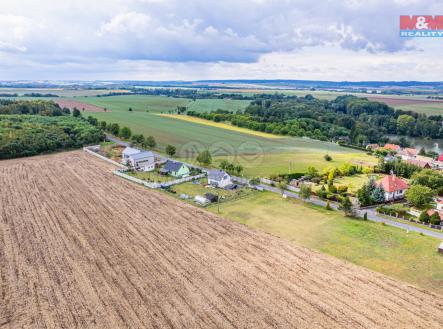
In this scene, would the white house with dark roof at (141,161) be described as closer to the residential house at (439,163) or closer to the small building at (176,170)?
the small building at (176,170)

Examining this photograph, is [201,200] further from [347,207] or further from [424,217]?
[424,217]

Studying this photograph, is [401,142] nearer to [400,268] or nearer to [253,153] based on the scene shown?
[253,153]

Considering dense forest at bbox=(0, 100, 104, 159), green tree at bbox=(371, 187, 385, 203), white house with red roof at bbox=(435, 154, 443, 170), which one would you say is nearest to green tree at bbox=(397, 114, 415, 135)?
white house with red roof at bbox=(435, 154, 443, 170)

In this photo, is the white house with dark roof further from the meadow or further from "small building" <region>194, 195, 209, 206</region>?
"small building" <region>194, 195, 209, 206</region>

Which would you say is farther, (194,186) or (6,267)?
(194,186)

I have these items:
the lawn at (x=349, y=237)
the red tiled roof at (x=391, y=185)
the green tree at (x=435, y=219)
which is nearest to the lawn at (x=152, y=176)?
the lawn at (x=349, y=237)

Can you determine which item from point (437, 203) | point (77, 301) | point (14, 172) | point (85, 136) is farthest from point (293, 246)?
point (85, 136)
